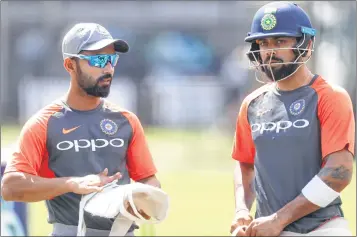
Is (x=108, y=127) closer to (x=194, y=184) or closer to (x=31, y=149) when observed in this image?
(x=31, y=149)

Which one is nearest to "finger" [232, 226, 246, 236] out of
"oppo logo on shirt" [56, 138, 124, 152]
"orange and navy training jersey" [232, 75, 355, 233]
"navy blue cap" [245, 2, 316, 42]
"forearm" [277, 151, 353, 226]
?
"orange and navy training jersey" [232, 75, 355, 233]

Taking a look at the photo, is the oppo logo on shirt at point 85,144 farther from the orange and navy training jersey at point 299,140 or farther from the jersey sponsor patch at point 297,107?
the jersey sponsor patch at point 297,107

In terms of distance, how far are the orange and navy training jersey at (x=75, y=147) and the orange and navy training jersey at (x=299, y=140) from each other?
88 cm

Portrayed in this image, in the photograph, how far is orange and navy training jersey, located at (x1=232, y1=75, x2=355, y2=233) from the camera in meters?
5.96

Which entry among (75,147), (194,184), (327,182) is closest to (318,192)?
(327,182)

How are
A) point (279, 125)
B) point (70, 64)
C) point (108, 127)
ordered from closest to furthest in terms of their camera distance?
point (279, 125) < point (108, 127) < point (70, 64)

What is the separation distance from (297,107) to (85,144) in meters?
1.35

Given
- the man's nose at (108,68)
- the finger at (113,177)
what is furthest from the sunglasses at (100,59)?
the finger at (113,177)

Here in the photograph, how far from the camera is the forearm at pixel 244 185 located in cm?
640

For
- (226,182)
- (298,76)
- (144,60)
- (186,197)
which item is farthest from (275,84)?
(144,60)

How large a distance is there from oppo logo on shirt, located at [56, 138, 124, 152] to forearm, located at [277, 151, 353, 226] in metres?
1.23

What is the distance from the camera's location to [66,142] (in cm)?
662

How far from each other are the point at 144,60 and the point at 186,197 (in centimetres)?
1734

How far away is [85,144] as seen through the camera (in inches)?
261
